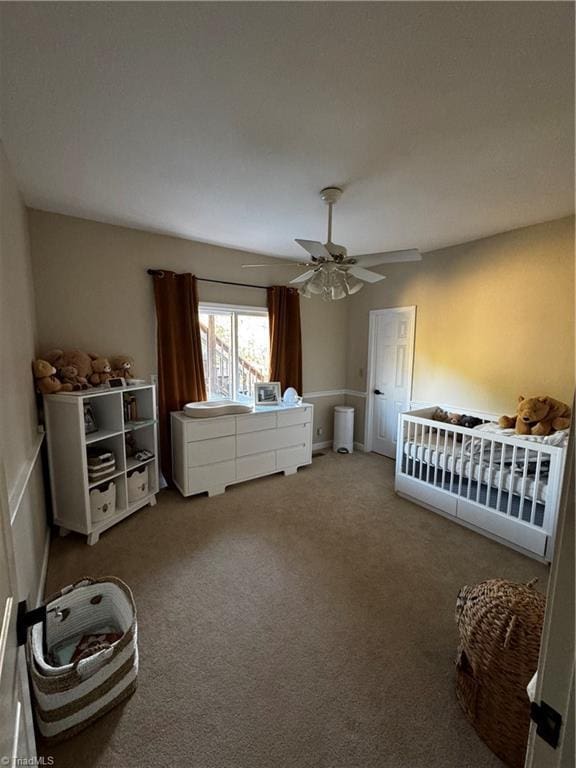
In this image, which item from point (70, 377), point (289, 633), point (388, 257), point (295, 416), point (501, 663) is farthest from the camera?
point (295, 416)

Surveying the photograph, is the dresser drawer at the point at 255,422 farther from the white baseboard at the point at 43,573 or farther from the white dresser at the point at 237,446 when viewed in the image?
the white baseboard at the point at 43,573

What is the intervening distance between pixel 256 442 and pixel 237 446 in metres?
0.22

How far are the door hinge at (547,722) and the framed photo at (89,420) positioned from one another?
2921 mm

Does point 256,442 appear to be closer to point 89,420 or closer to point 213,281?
point 89,420

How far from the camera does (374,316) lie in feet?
14.6

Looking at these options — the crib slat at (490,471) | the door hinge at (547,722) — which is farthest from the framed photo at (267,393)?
the door hinge at (547,722)

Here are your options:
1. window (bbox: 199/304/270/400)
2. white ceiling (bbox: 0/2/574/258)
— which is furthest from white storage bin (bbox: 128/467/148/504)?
white ceiling (bbox: 0/2/574/258)

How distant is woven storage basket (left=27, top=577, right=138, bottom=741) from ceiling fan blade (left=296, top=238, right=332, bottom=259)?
85.0 inches

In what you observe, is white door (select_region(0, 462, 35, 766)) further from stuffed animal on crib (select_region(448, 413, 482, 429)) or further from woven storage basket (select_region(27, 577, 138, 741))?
stuffed animal on crib (select_region(448, 413, 482, 429))

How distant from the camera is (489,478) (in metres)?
2.58

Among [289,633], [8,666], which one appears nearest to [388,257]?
[289,633]

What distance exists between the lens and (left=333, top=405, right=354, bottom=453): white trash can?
4547mm

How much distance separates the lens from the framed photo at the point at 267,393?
150 inches

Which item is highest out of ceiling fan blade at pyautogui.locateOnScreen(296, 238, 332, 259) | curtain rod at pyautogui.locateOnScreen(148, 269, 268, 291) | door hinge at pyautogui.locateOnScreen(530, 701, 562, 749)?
curtain rod at pyautogui.locateOnScreen(148, 269, 268, 291)
